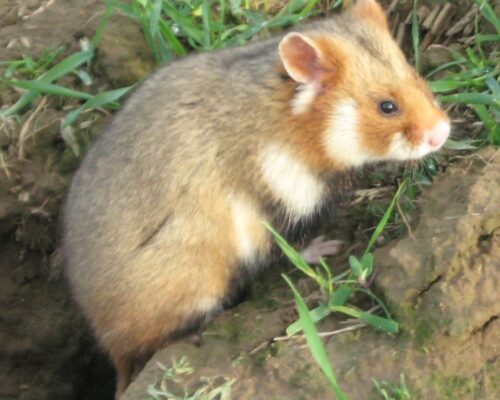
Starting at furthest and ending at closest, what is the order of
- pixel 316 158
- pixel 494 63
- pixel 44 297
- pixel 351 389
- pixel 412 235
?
1. pixel 44 297
2. pixel 494 63
3. pixel 316 158
4. pixel 412 235
5. pixel 351 389

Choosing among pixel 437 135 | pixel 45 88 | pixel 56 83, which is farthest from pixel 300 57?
pixel 56 83

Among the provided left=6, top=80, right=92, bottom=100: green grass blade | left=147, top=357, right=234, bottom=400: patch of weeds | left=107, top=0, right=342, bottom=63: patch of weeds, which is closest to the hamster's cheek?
left=147, top=357, right=234, bottom=400: patch of weeds

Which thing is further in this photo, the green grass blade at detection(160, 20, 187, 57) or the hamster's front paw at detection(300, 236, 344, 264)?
the green grass blade at detection(160, 20, 187, 57)

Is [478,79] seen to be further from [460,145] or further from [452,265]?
[452,265]

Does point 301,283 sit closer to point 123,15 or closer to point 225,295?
point 225,295

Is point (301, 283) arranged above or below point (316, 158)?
below

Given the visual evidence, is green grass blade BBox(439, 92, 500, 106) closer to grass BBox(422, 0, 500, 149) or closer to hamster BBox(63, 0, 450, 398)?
grass BBox(422, 0, 500, 149)

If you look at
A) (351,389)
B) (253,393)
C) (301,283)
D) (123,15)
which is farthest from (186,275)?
(123,15)

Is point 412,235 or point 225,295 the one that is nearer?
point 412,235
